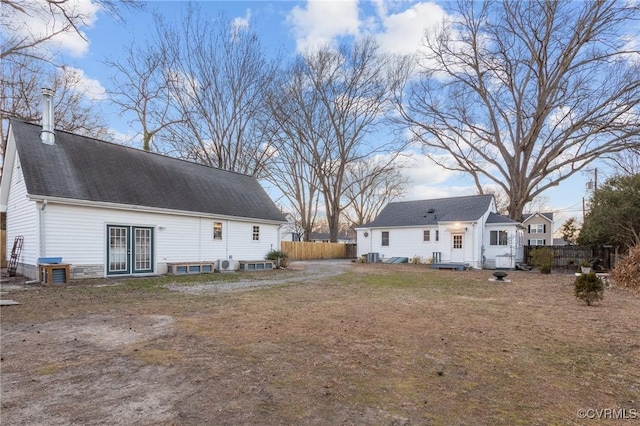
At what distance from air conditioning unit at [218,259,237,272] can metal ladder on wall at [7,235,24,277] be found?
737 cm

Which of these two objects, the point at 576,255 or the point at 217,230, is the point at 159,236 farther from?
the point at 576,255

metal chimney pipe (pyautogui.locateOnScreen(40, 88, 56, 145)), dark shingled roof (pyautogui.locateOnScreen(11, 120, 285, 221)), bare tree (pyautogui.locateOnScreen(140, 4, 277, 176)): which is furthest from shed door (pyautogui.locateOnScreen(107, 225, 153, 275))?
bare tree (pyautogui.locateOnScreen(140, 4, 277, 176))

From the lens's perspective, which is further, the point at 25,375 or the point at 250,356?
the point at 250,356

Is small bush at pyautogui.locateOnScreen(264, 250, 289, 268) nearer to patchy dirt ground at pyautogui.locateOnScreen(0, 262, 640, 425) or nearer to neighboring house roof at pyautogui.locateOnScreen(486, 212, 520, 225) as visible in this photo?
patchy dirt ground at pyautogui.locateOnScreen(0, 262, 640, 425)

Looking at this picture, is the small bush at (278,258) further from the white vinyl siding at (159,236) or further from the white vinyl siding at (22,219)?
the white vinyl siding at (22,219)

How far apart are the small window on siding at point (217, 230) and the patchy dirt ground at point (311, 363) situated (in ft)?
27.7

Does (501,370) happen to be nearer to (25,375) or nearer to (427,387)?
(427,387)


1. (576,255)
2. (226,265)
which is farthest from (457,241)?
(226,265)

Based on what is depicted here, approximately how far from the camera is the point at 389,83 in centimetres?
2766

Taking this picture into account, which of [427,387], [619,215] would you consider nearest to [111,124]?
[427,387]

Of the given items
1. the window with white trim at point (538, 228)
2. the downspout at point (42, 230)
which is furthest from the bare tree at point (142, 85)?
the window with white trim at point (538, 228)

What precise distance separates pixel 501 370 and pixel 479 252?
19.8 m

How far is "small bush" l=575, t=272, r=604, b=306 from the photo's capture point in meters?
8.25

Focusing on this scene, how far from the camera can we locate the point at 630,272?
11594 millimetres
